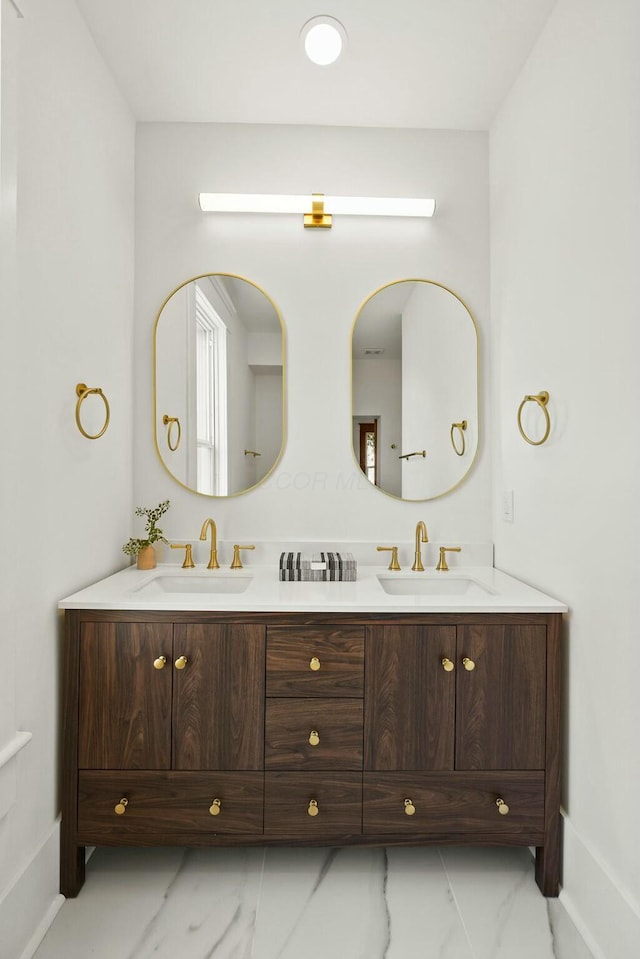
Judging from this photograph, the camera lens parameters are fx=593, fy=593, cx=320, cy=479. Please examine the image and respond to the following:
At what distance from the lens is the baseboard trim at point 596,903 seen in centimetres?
132

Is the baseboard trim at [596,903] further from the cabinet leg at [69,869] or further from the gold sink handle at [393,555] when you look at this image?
the cabinet leg at [69,869]

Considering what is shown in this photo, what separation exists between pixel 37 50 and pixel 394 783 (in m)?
2.14

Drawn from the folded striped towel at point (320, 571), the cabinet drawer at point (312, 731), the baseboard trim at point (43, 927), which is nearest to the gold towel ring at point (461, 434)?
the folded striped towel at point (320, 571)

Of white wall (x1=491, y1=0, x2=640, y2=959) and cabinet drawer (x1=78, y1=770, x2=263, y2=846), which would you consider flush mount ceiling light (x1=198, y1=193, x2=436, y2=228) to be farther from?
cabinet drawer (x1=78, y1=770, x2=263, y2=846)

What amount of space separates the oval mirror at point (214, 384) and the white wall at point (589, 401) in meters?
0.96

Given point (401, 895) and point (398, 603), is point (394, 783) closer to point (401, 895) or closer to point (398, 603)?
point (401, 895)

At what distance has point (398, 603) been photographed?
5.43ft

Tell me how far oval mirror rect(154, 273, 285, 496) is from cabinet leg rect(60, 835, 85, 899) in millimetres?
1182

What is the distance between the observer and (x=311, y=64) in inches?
76.5

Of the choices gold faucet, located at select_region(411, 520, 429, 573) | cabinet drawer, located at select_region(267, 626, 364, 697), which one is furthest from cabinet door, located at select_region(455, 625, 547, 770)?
gold faucet, located at select_region(411, 520, 429, 573)

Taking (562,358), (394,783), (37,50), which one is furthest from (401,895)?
(37,50)

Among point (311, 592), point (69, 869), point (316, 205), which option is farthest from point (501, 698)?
point (316, 205)

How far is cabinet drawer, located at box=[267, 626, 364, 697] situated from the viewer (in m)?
1.66

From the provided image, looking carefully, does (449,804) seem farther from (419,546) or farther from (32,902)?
(32,902)
